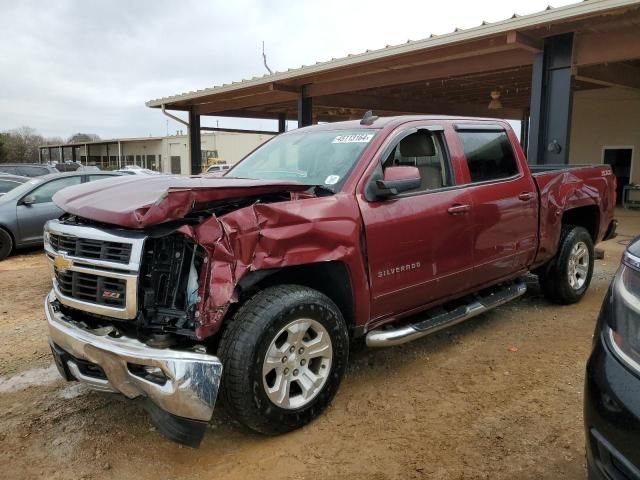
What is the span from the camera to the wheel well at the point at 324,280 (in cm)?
320

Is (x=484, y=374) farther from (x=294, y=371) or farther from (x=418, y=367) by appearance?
(x=294, y=371)

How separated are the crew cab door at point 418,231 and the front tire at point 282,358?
0.50 m

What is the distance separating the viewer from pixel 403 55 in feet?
31.8

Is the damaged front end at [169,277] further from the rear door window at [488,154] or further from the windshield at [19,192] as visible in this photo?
the windshield at [19,192]

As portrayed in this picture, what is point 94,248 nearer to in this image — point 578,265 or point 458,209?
point 458,209

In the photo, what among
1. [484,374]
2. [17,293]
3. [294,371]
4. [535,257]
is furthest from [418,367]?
[17,293]

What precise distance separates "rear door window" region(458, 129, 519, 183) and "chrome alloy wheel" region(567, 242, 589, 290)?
57.4 inches

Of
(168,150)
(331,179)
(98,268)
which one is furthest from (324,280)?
(168,150)

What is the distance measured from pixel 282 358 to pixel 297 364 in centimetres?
13

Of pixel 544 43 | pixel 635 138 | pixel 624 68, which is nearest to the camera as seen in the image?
pixel 544 43

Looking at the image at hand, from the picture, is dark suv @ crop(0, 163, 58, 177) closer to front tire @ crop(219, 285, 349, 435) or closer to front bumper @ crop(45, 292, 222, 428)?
front bumper @ crop(45, 292, 222, 428)

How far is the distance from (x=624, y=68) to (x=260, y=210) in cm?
1262

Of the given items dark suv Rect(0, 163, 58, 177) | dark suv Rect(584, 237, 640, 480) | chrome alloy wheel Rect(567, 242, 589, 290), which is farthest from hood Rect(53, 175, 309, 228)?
dark suv Rect(0, 163, 58, 177)

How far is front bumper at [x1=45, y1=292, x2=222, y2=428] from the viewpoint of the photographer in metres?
2.62
